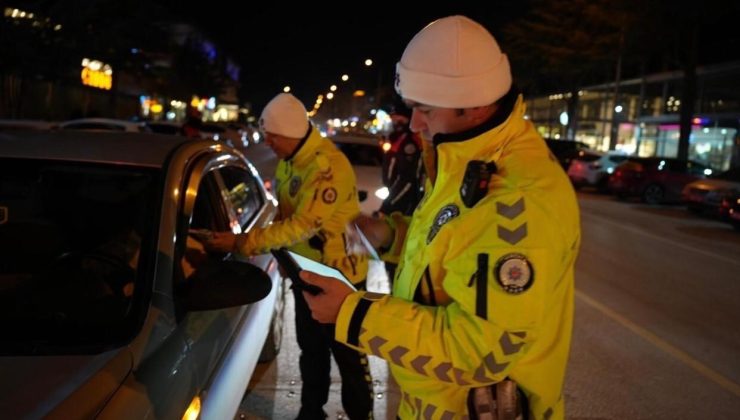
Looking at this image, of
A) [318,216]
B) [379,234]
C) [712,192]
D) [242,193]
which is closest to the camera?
[379,234]

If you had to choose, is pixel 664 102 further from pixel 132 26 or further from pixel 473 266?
pixel 473 266

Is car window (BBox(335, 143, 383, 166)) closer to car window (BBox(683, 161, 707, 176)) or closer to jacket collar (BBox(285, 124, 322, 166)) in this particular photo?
jacket collar (BBox(285, 124, 322, 166))

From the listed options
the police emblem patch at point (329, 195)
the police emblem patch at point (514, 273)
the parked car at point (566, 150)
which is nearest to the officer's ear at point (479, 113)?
the police emblem patch at point (514, 273)

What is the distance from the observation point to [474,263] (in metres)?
1.39

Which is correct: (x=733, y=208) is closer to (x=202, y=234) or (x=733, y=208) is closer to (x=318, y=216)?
(x=318, y=216)

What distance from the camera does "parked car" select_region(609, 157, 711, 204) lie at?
18359mm

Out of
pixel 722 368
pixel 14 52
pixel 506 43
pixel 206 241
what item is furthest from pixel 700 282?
pixel 506 43

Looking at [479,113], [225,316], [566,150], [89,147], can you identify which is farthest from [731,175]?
[479,113]

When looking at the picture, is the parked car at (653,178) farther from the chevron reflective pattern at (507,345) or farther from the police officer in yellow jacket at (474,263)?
the chevron reflective pattern at (507,345)

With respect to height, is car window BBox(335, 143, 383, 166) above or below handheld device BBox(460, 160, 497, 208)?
below

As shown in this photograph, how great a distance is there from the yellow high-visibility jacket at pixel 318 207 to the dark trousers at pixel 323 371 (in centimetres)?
31

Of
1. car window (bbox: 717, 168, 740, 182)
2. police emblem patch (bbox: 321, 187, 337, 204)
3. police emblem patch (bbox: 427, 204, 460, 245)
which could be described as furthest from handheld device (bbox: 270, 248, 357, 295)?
car window (bbox: 717, 168, 740, 182)

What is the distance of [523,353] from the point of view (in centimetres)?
144

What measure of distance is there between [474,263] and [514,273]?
0.09 m
